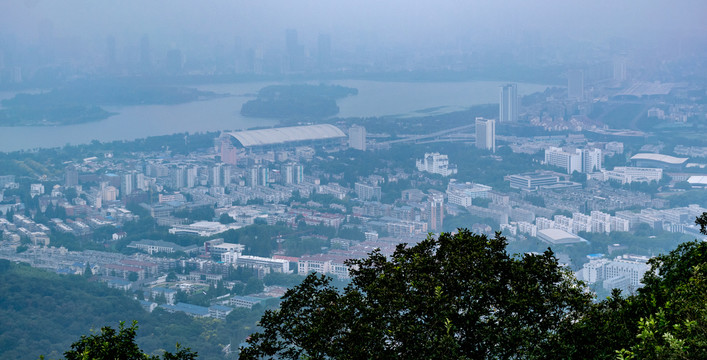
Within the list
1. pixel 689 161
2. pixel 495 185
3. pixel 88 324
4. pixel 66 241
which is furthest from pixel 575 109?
pixel 88 324

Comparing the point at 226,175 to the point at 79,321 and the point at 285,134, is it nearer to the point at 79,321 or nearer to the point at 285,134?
the point at 285,134

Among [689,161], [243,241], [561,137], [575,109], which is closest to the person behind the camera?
[243,241]

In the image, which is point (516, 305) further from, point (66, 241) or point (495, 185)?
point (495, 185)

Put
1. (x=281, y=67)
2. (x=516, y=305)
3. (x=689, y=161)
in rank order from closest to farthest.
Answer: (x=516, y=305) → (x=689, y=161) → (x=281, y=67)

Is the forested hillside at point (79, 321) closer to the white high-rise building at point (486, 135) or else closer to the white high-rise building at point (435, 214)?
the white high-rise building at point (435, 214)

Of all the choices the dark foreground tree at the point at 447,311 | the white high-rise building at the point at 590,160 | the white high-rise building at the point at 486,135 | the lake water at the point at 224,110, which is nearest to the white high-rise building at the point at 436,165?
the white high-rise building at the point at 486,135

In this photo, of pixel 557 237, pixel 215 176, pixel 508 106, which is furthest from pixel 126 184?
pixel 508 106

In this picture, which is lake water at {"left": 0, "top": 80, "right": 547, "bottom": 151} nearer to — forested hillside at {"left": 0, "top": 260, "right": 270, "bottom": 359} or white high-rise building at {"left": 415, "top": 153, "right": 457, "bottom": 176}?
white high-rise building at {"left": 415, "top": 153, "right": 457, "bottom": 176}
